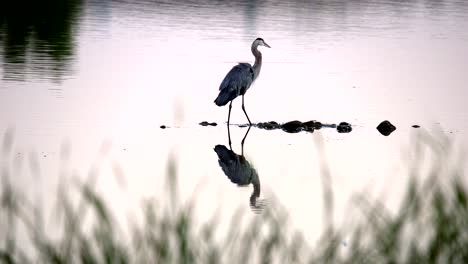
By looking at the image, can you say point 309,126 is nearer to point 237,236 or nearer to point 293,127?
point 293,127

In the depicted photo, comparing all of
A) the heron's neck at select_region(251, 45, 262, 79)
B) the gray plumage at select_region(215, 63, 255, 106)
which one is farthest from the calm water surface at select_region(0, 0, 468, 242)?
the heron's neck at select_region(251, 45, 262, 79)

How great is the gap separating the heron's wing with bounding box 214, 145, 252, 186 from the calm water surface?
0.34ft

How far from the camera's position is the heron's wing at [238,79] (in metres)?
13.4

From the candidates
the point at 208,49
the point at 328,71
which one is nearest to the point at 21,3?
the point at 208,49

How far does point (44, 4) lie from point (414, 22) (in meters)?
11.2

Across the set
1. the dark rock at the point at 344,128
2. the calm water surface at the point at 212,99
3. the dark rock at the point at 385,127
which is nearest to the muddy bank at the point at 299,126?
the dark rock at the point at 344,128

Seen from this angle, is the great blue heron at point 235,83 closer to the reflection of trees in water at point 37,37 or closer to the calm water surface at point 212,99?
the calm water surface at point 212,99

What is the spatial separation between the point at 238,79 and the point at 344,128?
4.94 feet

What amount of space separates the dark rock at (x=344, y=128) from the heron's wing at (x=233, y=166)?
1.71m

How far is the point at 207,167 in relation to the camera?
10.3m

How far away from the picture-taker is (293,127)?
1261cm

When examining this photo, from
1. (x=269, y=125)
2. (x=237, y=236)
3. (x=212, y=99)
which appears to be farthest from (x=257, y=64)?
(x=237, y=236)

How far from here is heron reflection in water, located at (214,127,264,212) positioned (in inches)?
352

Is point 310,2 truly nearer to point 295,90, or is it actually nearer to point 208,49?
point 208,49
